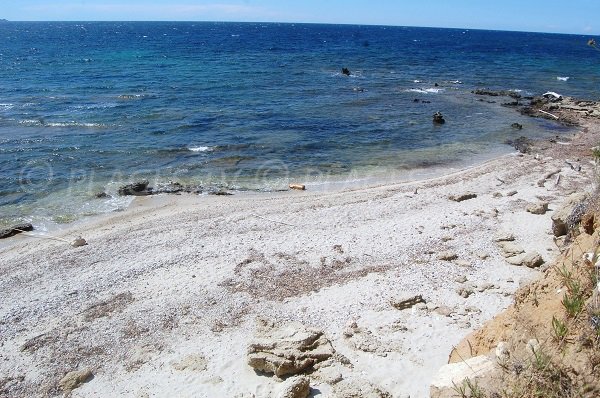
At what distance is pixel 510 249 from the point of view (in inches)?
526

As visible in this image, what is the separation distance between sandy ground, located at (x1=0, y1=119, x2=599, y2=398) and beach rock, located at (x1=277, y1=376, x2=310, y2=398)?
1.30ft

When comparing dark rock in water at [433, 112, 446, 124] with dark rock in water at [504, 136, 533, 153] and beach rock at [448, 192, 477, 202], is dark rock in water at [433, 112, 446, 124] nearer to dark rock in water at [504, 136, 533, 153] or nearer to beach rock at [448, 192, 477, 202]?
dark rock in water at [504, 136, 533, 153]

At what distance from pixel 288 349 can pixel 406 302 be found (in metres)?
3.31

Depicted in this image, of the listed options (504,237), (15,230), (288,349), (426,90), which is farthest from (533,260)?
(426,90)

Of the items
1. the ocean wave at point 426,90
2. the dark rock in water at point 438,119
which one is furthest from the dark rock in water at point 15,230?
the ocean wave at point 426,90

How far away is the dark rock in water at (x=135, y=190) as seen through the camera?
20.5 metres

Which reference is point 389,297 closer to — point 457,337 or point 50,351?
point 457,337

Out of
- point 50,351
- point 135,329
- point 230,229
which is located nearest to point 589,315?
point 135,329

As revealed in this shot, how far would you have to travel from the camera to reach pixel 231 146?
2697 cm

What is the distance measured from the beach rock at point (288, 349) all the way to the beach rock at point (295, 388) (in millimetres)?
494

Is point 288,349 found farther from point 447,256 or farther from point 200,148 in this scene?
point 200,148

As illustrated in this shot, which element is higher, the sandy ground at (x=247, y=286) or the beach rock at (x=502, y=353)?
the beach rock at (x=502, y=353)

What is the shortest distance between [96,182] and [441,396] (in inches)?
785

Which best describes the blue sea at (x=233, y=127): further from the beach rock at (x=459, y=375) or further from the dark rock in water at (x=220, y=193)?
the beach rock at (x=459, y=375)
